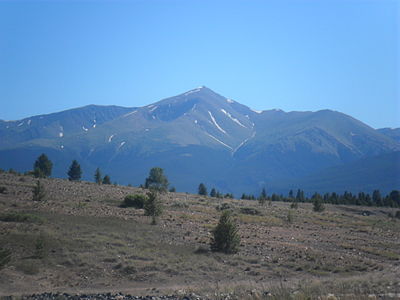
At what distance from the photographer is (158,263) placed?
67.5 feet

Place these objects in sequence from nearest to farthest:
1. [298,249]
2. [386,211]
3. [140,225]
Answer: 1. [298,249]
2. [140,225]
3. [386,211]

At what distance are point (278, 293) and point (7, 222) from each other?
16.5m

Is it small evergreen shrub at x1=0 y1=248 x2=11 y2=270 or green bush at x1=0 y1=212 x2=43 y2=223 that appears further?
green bush at x1=0 y1=212 x2=43 y2=223

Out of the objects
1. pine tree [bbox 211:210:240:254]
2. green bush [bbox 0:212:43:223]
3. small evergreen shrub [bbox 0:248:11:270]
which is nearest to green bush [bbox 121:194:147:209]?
green bush [bbox 0:212:43:223]

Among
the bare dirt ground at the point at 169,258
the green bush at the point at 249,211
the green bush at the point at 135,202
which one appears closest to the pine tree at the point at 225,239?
the bare dirt ground at the point at 169,258

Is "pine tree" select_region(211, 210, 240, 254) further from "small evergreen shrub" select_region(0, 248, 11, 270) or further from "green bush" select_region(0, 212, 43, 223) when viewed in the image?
"small evergreen shrub" select_region(0, 248, 11, 270)

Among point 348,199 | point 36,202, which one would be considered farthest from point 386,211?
point 36,202

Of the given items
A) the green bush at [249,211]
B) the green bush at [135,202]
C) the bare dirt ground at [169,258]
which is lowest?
the bare dirt ground at [169,258]

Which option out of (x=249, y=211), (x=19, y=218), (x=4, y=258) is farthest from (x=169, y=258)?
(x=249, y=211)

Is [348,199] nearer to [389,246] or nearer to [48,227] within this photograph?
[389,246]

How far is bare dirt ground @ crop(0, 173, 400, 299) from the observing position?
17.0m

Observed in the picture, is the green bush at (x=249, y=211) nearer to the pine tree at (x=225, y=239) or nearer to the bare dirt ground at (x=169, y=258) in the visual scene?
the bare dirt ground at (x=169, y=258)

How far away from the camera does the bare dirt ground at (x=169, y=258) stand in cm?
1697

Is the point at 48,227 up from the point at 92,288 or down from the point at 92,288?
up
